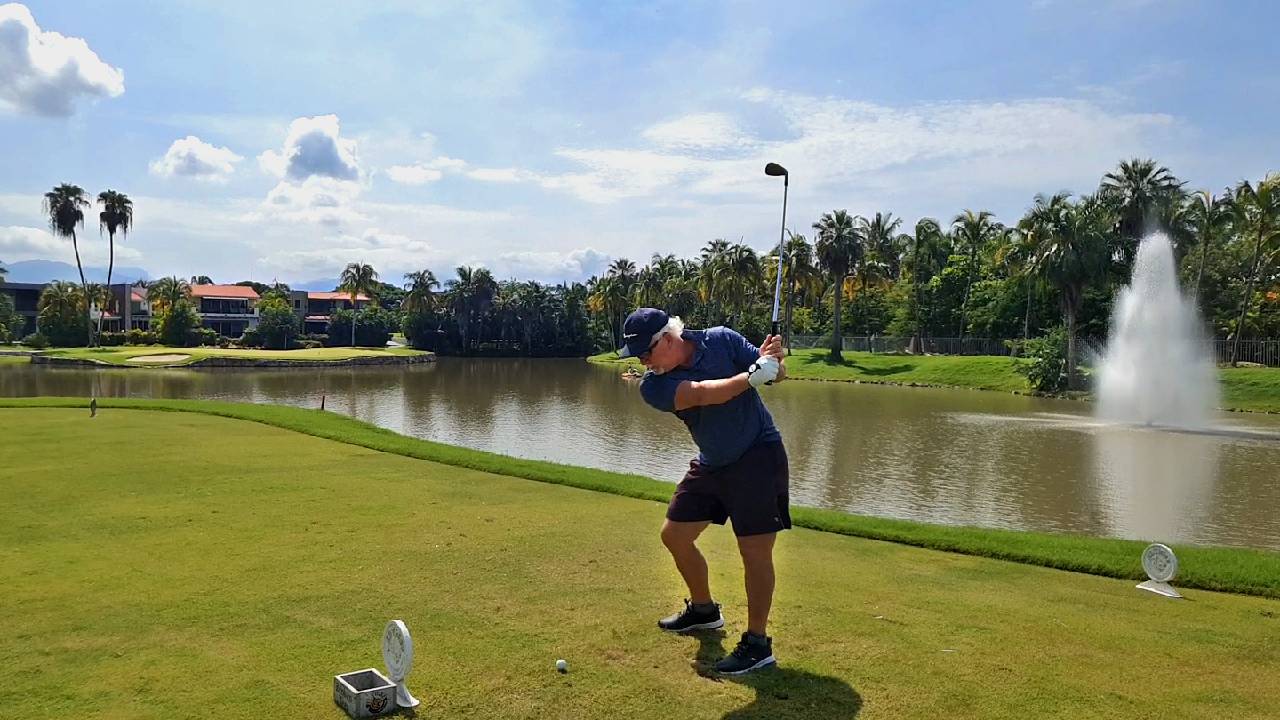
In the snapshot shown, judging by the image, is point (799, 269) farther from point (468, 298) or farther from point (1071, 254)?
point (468, 298)

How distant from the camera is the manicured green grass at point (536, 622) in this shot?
4.54 meters

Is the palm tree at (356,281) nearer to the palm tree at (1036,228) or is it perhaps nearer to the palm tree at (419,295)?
the palm tree at (419,295)

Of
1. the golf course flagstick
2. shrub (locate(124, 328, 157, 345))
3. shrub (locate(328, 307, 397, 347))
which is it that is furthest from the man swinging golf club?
shrub (locate(328, 307, 397, 347))

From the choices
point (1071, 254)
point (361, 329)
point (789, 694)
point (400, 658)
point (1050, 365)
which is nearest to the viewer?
point (400, 658)

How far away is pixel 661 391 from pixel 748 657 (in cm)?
159

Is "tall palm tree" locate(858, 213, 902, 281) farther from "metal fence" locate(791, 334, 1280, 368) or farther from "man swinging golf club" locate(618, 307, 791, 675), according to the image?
"man swinging golf club" locate(618, 307, 791, 675)

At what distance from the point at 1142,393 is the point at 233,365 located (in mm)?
64192

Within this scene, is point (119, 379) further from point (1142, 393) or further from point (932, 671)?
point (932, 671)

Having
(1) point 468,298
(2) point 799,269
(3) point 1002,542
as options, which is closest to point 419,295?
(1) point 468,298

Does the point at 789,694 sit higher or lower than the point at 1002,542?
higher

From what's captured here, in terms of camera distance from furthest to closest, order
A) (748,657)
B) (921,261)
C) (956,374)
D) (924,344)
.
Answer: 1. (921,261)
2. (924,344)
3. (956,374)
4. (748,657)

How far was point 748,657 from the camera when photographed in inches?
194

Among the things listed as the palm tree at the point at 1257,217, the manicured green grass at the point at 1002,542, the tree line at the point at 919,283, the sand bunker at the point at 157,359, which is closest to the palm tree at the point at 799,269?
the tree line at the point at 919,283

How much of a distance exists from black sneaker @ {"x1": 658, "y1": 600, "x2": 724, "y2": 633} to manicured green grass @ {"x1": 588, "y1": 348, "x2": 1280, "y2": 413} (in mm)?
36897
